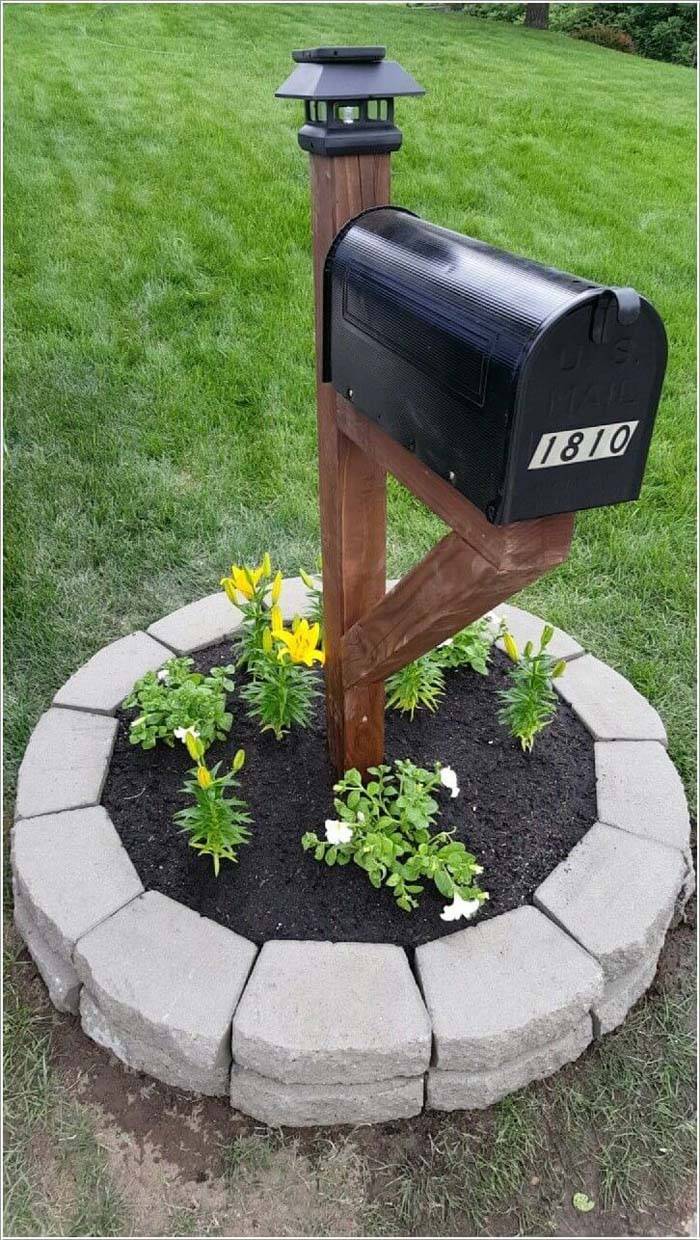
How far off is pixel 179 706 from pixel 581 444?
4.75ft

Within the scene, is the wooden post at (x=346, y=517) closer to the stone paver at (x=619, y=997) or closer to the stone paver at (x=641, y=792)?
the stone paver at (x=641, y=792)

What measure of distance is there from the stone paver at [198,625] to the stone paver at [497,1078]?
133cm

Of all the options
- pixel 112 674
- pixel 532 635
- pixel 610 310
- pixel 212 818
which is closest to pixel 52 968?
pixel 212 818

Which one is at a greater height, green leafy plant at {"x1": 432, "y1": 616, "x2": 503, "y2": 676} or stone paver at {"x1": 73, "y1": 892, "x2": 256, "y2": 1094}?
green leafy plant at {"x1": 432, "y1": 616, "x2": 503, "y2": 676}

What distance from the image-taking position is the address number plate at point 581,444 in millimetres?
1026

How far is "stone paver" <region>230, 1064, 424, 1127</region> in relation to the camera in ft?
5.62

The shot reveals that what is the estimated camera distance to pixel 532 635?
2.63 m

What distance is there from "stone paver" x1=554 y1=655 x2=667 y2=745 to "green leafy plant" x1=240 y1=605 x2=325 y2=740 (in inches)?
27.8

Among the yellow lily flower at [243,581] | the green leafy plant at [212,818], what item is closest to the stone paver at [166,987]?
the green leafy plant at [212,818]

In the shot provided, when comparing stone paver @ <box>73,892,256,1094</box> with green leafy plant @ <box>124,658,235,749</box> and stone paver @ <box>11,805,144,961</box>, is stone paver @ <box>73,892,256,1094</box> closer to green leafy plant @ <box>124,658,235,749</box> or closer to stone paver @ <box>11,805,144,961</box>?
stone paver @ <box>11,805,144,961</box>

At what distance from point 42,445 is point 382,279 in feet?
9.62

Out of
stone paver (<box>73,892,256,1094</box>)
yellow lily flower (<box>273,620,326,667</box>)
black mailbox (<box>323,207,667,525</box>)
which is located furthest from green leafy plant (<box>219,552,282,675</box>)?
black mailbox (<box>323,207,667,525</box>)

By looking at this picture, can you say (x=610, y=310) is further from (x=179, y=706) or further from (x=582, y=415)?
(x=179, y=706)

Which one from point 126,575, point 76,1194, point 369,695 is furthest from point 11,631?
point 76,1194
